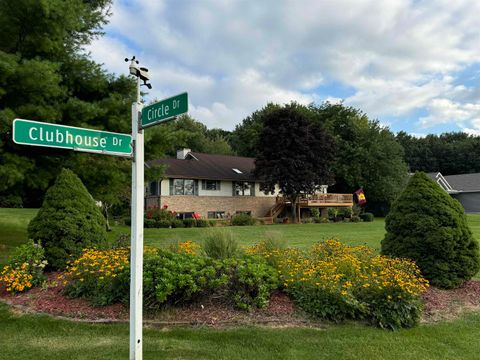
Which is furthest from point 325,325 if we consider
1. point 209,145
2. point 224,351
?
point 209,145

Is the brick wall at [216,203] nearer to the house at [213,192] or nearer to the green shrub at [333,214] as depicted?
the house at [213,192]

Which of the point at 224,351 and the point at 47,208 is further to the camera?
the point at 47,208

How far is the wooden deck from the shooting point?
3544 centimetres

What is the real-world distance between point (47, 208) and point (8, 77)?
349 centimetres

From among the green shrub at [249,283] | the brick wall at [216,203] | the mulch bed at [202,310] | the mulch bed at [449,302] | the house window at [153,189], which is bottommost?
the mulch bed at [449,302]

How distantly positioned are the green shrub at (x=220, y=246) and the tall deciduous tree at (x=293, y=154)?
24.6 meters

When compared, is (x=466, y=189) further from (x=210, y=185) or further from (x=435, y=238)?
(x=435, y=238)

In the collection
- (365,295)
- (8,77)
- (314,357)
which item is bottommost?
(314,357)

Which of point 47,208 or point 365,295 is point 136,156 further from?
point 47,208

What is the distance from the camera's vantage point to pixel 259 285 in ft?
17.9

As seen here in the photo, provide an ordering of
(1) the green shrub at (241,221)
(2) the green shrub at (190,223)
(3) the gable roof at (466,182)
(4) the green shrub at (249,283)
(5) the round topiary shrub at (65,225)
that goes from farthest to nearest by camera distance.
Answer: (3) the gable roof at (466,182) < (1) the green shrub at (241,221) < (2) the green shrub at (190,223) < (5) the round topiary shrub at (65,225) < (4) the green shrub at (249,283)

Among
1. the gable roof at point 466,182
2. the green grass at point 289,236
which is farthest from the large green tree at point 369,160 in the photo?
the green grass at point 289,236

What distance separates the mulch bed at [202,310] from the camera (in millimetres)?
5125

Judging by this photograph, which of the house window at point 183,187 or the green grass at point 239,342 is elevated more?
the house window at point 183,187
